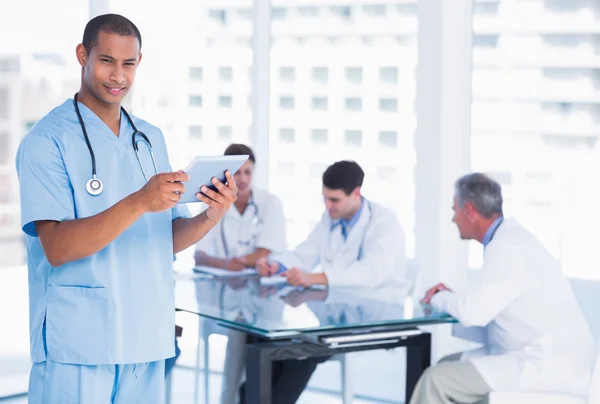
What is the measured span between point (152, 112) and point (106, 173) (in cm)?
337

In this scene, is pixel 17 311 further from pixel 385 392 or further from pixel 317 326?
pixel 317 326

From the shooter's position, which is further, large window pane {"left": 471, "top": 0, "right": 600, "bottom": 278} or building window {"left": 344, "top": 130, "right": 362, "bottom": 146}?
building window {"left": 344, "top": 130, "right": 362, "bottom": 146}

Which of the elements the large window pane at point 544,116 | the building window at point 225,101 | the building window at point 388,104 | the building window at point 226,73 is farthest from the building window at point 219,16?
the large window pane at point 544,116

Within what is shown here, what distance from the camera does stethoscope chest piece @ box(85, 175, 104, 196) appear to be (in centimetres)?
187

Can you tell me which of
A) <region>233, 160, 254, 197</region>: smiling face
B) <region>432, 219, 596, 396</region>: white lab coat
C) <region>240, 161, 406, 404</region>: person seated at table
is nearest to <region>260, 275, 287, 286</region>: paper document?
<region>240, 161, 406, 404</region>: person seated at table

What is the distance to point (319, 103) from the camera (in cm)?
509

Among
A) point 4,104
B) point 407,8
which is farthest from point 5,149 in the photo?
point 407,8

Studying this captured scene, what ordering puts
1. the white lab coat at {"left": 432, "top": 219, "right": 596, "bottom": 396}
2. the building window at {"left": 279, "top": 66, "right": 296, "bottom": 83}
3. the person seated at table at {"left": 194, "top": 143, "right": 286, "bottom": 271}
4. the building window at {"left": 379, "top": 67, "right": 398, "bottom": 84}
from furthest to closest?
1. the building window at {"left": 279, "top": 66, "right": 296, "bottom": 83}
2. the building window at {"left": 379, "top": 67, "right": 398, "bottom": 84}
3. the person seated at table at {"left": 194, "top": 143, "right": 286, "bottom": 271}
4. the white lab coat at {"left": 432, "top": 219, "right": 596, "bottom": 396}

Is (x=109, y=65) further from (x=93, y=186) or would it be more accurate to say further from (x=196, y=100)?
(x=196, y=100)

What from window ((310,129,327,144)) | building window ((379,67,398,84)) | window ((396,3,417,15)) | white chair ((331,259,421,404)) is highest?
window ((396,3,417,15))

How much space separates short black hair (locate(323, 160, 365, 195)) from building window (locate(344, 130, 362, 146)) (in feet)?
3.99

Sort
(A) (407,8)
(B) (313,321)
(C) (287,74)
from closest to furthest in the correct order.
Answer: (B) (313,321), (A) (407,8), (C) (287,74)

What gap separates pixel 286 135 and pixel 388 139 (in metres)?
0.71

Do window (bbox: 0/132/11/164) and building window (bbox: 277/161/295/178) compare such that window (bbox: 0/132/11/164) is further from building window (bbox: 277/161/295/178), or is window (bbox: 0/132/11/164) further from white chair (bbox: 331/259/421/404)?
white chair (bbox: 331/259/421/404)
